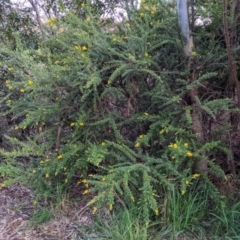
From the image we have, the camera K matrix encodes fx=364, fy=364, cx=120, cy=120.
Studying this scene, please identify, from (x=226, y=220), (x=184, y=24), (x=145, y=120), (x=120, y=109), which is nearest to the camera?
(x=226, y=220)

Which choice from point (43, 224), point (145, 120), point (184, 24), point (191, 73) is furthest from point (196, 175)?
point (43, 224)

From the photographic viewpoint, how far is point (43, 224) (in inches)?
131

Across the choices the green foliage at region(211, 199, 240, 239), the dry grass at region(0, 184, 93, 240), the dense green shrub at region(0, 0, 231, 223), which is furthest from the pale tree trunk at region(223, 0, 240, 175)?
the dry grass at region(0, 184, 93, 240)

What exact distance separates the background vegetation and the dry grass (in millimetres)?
170

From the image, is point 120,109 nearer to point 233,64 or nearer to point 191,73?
point 191,73

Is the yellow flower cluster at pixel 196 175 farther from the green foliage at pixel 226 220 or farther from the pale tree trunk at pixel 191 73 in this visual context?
the green foliage at pixel 226 220

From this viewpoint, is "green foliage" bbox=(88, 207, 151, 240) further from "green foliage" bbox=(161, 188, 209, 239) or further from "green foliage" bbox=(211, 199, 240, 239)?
"green foliage" bbox=(211, 199, 240, 239)

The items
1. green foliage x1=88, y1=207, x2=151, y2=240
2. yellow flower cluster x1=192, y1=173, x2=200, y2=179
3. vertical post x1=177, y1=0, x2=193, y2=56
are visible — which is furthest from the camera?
vertical post x1=177, y1=0, x2=193, y2=56

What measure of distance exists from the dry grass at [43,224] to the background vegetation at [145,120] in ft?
0.56

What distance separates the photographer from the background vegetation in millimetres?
3043

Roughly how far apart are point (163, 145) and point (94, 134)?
66cm

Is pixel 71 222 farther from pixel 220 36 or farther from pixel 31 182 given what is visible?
pixel 220 36

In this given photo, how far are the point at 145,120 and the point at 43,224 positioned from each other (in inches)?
52.5

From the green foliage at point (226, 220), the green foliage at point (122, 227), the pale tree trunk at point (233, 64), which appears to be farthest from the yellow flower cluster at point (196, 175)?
the green foliage at point (122, 227)
